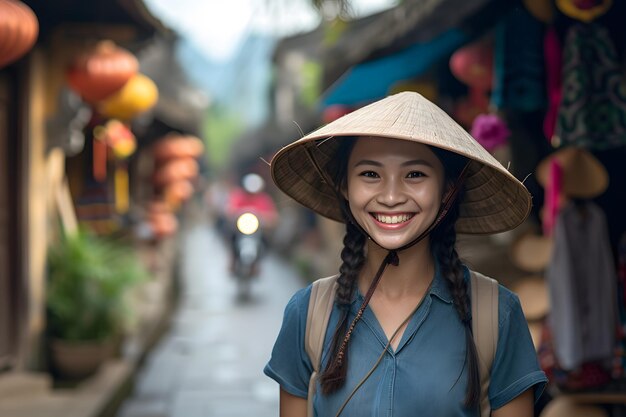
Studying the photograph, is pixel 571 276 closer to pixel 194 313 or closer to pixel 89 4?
pixel 89 4

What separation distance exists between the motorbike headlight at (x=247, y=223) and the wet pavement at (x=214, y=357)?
1136 millimetres

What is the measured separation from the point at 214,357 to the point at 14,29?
5.78 metres

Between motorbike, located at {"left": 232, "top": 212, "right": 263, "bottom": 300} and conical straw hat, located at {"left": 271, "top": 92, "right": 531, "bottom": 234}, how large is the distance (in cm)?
1148

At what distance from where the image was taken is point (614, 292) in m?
4.04

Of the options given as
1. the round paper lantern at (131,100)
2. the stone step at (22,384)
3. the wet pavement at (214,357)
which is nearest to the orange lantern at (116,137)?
the round paper lantern at (131,100)

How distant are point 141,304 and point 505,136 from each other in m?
7.28

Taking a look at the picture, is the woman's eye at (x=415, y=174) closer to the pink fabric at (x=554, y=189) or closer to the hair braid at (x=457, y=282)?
the hair braid at (x=457, y=282)

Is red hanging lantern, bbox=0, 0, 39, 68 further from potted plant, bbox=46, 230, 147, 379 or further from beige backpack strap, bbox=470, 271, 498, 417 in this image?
potted plant, bbox=46, 230, 147, 379

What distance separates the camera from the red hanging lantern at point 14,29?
147 inches

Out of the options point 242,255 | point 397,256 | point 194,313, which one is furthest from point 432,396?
point 242,255

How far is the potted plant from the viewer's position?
262 inches

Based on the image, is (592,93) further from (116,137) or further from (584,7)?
(116,137)

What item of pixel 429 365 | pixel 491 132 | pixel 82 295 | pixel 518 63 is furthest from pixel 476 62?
pixel 82 295

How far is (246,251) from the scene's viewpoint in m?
14.4
